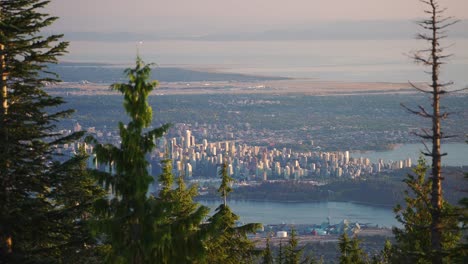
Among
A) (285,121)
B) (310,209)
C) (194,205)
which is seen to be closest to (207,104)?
(285,121)

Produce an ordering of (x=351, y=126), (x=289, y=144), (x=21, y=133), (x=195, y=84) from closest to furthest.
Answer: (x=21, y=133) < (x=289, y=144) < (x=351, y=126) < (x=195, y=84)

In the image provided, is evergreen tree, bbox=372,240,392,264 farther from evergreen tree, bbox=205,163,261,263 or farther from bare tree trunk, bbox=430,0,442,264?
bare tree trunk, bbox=430,0,442,264

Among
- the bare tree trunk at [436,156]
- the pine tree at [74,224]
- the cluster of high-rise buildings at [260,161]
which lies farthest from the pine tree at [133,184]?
the cluster of high-rise buildings at [260,161]

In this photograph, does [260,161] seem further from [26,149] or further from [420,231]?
[26,149]

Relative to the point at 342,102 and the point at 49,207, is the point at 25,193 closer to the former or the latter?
the point at 49,207

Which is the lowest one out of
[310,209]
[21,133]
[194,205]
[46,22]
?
[310,209]

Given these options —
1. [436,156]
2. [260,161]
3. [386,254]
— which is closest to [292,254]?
[386,254]
